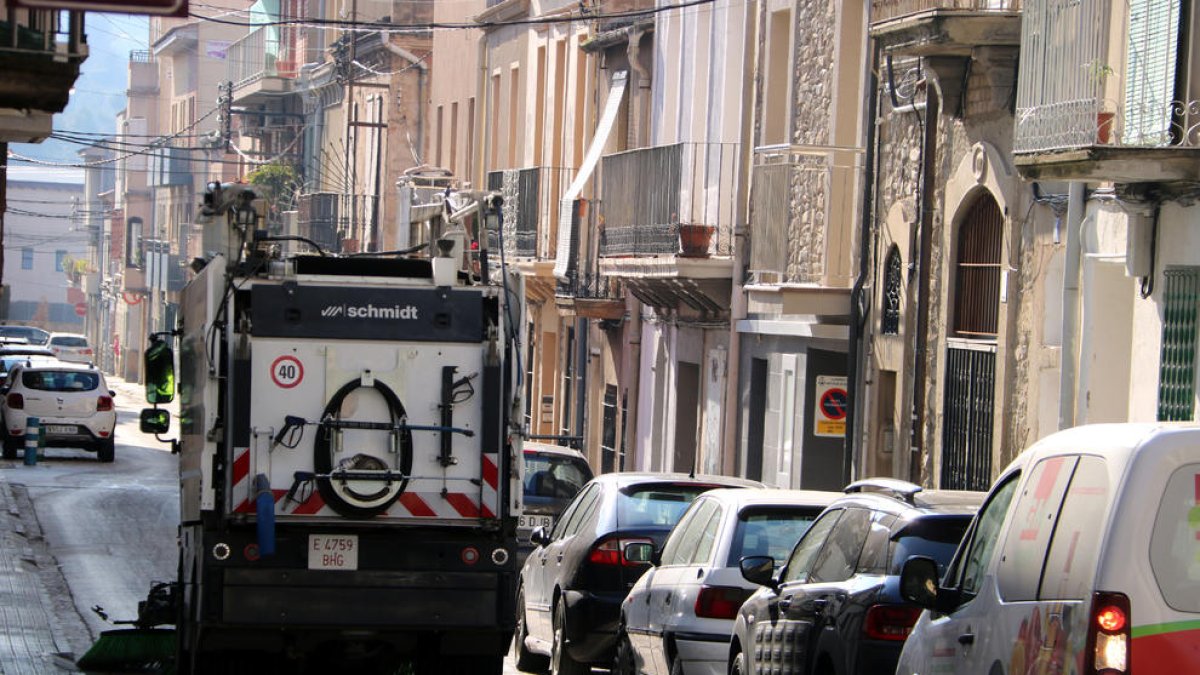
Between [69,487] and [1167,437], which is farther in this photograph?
[69,487]

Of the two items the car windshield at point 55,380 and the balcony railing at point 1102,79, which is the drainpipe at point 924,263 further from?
the car windshield at point 55,380

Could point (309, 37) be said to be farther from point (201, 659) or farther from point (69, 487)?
point (201, 659)

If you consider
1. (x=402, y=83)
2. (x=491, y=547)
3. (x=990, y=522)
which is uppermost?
(x=402, y=83)

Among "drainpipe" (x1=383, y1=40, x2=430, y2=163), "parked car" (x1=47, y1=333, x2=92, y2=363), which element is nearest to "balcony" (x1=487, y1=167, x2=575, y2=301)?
"drainpipe" (x1=383, y1=40, x2=430, y2=163)

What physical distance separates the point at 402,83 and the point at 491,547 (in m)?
37.0

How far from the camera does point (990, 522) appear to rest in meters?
7.82

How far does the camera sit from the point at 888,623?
9.13 meters

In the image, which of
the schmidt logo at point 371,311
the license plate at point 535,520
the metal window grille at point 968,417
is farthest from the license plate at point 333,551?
the metal window grille at point 968,417

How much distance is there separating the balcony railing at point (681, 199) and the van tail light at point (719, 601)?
14.8m

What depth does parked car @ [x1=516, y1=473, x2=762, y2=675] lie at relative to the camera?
566 inches

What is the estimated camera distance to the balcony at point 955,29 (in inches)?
719

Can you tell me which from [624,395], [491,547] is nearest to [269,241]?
[491,547]

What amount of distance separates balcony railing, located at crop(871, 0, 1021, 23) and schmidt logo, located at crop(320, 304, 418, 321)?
24.5ft

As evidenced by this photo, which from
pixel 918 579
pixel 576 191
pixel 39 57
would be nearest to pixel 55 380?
pixel 576 191
